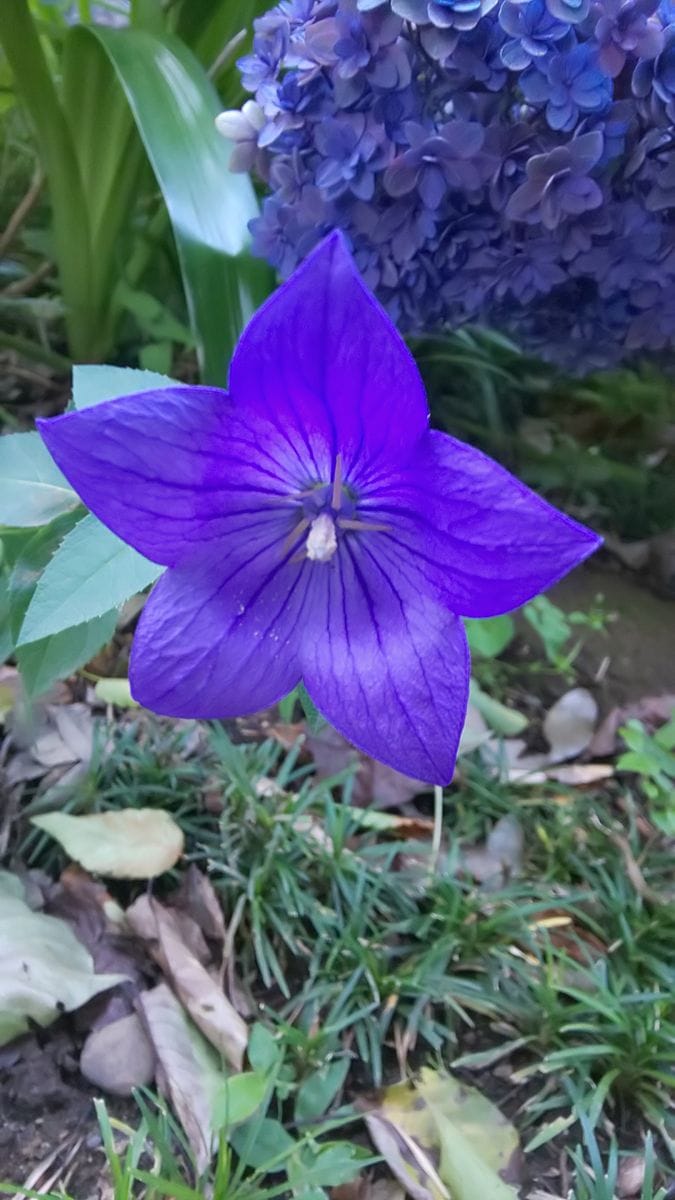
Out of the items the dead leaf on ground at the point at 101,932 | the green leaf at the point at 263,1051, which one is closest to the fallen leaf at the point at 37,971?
the dead leaf on ground at the point at 101,932

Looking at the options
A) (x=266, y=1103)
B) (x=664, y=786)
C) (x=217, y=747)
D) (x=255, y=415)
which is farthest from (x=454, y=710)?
(x=664, y=786)

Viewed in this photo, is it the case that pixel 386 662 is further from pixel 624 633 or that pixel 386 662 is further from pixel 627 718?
pixel 624 633

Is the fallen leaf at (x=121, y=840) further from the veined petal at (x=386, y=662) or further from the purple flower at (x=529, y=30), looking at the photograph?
the purple flower at (x=529, y=30)

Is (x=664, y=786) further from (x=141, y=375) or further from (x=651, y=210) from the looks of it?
(x=141, y=375)

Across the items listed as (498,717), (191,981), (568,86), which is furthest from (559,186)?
(191,981)

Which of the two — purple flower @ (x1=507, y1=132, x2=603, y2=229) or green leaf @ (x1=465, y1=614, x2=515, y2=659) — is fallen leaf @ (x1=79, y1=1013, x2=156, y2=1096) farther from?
purple flower @ (x1=507, y1=132, x2=603, y2=229)

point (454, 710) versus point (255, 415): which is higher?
point (255, 415)

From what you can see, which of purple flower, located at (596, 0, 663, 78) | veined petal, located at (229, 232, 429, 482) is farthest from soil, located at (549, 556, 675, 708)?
veined petal, located at (229, 232, 429, 482)
